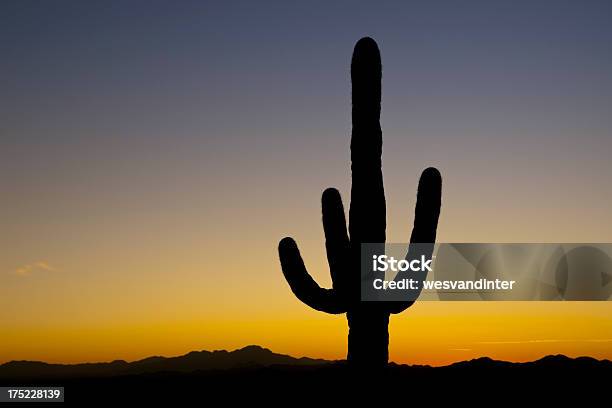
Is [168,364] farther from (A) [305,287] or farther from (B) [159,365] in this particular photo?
(A) [305,287]

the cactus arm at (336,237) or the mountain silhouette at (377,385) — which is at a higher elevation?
the cactus arm at (336,237)

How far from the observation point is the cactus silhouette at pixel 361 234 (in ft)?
55.6

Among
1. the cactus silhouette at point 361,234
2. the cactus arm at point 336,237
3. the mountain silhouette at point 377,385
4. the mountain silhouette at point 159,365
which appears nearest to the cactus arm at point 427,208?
the cactus silhouette at point 361,234

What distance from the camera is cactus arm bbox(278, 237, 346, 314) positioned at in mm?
17250

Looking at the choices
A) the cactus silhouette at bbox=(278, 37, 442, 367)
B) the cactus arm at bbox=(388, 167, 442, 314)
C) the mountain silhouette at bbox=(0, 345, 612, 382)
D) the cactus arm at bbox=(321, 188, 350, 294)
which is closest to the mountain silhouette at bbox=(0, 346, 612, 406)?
the cactus silhouette at bbox=(278, 37, 442, 367)

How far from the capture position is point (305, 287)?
679 inches

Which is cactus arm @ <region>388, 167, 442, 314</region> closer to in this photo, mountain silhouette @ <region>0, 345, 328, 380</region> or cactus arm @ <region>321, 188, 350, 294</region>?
cactus arm @ <region>321, 188, 350, 294</region>

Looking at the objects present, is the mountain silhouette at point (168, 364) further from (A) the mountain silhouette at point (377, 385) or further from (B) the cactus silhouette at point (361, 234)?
(B) the cactus silhouette at point (361, 234)

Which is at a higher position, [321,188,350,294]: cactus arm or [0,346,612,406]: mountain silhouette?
[321,188,350,294]: cactus arm

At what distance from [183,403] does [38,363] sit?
55.1 meters

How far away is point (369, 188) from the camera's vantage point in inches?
679

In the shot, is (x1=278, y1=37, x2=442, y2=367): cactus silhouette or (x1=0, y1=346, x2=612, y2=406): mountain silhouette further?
(x1=0, y1=346, x2=612, y2=406): mountain silhouette

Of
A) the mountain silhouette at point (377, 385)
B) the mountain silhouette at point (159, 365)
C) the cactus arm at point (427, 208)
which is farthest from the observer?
the mountain silhouette at point (159, 365)

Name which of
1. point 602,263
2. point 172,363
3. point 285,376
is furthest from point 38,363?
point 602,263
